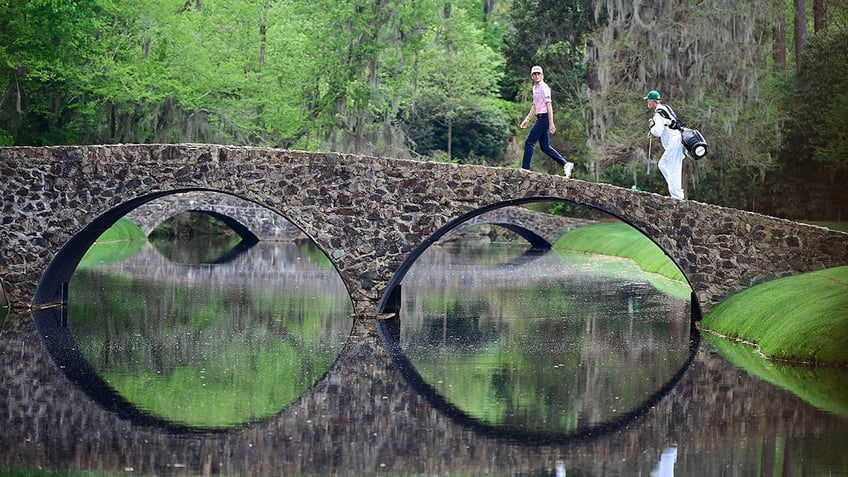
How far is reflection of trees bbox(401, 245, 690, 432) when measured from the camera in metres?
16.4

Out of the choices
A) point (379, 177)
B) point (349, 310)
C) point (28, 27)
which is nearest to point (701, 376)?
point (379, 177)

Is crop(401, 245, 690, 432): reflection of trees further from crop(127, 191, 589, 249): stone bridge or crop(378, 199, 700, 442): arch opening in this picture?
crop(127, 191, 589, 249): stone bridge

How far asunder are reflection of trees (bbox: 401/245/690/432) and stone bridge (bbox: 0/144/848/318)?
138cm

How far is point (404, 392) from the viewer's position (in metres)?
17.2

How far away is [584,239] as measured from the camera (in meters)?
50.5

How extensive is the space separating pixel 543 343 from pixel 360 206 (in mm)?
4200

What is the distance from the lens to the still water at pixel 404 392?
13.2m

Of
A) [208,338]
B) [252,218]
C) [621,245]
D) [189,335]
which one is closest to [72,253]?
[189,335]

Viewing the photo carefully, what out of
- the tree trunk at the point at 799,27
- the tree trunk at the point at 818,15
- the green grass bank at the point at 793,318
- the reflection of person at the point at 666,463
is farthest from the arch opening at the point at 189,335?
the tree trunk at the point at 818,15

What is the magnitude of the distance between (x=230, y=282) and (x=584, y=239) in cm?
2003

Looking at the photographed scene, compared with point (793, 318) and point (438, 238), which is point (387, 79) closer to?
point (438, 238)

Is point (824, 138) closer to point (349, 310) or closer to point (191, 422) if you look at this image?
point (349, 310)

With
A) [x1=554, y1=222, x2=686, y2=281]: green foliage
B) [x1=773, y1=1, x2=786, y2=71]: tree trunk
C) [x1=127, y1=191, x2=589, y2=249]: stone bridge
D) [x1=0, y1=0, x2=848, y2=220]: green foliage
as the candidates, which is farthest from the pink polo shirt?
[x1=127, y1=191, x2=589, y2=249]: stone bridge

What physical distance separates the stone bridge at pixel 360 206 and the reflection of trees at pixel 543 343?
138cm
